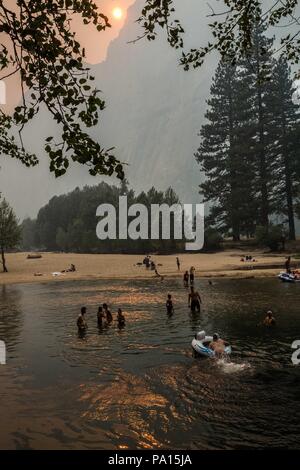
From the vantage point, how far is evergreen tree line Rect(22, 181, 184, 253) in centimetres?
9038

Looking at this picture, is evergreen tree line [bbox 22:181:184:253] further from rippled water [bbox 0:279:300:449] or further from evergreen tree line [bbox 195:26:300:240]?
rippled water [bbox 0:279:300:449]

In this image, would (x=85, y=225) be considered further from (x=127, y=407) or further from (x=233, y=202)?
(x=127, y=407)

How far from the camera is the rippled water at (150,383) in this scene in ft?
37.4

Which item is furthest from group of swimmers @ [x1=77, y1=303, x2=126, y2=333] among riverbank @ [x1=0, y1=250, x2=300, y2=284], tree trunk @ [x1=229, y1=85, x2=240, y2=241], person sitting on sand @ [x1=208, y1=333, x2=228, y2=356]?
tree trunk @ [x1=229, y1=85, x2=240, y2=241]

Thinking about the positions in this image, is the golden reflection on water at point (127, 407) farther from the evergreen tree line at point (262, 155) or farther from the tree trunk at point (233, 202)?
the tree trunk at point (233, 202)

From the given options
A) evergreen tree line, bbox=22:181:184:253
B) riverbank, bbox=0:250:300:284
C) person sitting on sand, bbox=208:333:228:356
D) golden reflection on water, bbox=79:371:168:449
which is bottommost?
golden reflection on water, bbox=79:371:168:449

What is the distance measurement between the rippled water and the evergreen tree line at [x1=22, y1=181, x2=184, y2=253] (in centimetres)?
5496

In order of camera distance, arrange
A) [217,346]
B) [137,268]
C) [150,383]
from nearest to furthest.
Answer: [150,383], [217,346], [137,268]

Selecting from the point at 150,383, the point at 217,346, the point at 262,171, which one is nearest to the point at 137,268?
the point at 262,171

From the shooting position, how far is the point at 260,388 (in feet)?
47.8

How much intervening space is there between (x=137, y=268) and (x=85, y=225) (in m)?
52.3

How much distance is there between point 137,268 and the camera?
6181 centimetres

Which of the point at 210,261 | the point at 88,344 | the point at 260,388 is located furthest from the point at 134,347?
the point at 210,261

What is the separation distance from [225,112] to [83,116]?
89036 mm
